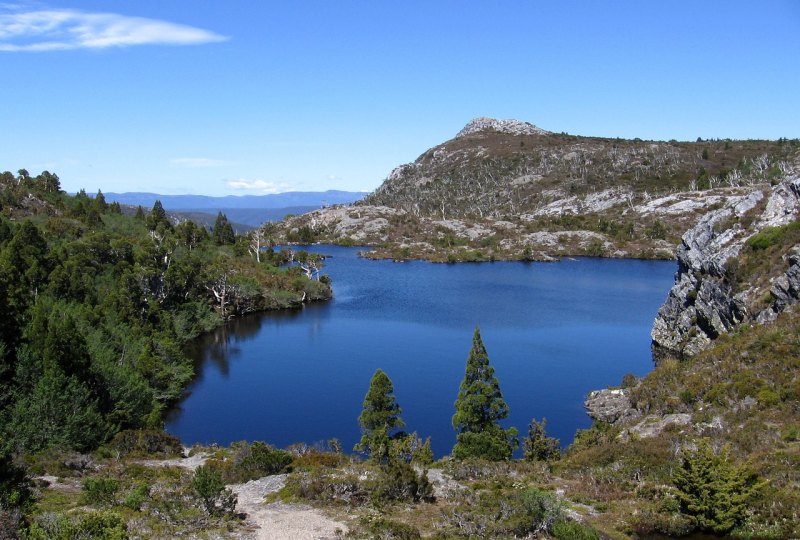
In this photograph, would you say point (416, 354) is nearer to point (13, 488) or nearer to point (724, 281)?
point (724, 281)

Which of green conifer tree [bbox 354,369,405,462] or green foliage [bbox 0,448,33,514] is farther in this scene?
green conifer tree [bbox 354,369,405,462]

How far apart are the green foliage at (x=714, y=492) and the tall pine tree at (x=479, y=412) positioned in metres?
17.1

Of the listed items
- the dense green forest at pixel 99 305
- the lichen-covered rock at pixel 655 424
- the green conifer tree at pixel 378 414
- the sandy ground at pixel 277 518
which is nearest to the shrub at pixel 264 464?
the sandy ground at pixel 277 518

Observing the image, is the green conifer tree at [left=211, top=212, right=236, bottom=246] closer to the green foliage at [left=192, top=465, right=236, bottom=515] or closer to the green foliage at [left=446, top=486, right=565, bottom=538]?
the green foliage at [left=192, top=465, right=236, bottom=515]

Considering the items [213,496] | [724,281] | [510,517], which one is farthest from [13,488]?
[724,281]

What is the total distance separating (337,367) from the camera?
225 ft

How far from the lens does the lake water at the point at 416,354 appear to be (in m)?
53.0

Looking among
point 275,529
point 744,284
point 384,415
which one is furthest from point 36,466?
point 744,284

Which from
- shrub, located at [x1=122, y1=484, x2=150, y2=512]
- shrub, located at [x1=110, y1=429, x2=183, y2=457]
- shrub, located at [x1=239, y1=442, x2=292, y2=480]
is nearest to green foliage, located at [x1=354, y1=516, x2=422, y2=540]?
shrub, located at [x1=122, y1=484, x2=150, y2=512]

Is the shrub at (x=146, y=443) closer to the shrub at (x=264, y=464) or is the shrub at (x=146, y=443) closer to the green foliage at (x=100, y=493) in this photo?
the shrub at (x=264, y=464)

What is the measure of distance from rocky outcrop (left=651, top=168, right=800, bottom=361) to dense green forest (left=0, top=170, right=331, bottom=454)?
5315 cm

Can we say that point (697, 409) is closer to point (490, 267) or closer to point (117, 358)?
point (117, 358)

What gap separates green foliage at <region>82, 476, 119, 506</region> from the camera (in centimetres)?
2512

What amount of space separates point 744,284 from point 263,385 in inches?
1976
